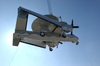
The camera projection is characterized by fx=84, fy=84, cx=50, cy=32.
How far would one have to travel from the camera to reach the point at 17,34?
13.1m

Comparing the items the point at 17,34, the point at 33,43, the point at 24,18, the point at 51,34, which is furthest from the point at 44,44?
the point at 24,18

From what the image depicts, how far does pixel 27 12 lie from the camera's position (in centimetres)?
1230

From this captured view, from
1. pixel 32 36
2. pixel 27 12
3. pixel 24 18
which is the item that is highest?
pixel 27 12

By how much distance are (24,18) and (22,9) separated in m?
1.36

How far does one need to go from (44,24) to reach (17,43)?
583cm

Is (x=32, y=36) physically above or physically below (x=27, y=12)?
below

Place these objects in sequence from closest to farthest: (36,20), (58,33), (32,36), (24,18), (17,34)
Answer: (24,18) < (17,34) < (32,36) < (36,20) < (58,33)

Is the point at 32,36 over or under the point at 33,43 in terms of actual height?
over

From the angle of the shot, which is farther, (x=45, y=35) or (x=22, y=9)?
(x=45, y=35)

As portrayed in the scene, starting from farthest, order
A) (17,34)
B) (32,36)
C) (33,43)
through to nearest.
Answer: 1. (33,43)
2. (32,36)
3. (17,34)

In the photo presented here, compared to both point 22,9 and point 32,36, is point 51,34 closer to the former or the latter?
point 32,36

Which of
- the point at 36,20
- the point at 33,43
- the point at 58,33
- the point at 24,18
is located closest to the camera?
the point at 24,18

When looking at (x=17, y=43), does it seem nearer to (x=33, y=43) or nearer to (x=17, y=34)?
(x=17, y=34)

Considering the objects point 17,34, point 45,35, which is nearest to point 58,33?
point 45,35
